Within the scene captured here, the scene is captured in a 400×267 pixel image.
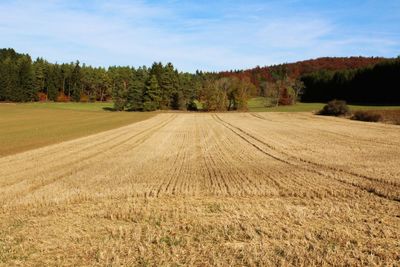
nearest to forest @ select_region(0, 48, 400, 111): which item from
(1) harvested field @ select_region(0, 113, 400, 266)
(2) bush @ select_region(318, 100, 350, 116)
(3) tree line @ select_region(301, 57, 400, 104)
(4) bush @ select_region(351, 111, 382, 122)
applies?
(3) tree line @ select_region(301, 57, 400, 104)

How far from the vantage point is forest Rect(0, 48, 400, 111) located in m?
98.1

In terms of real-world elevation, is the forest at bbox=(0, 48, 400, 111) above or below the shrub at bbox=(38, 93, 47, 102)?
above

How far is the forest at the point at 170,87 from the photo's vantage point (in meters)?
98.1

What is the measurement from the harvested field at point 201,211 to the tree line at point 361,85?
288 ft

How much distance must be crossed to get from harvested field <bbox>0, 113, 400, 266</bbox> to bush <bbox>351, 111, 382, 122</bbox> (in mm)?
38859

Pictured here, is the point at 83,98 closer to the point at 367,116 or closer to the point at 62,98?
the point at 62,98

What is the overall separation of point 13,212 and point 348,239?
8220 mm

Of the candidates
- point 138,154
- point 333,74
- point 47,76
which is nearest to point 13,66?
point 47,76

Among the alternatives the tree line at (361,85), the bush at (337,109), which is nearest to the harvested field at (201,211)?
the bush at (337,109)

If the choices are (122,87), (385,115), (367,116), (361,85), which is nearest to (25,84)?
(122,87)

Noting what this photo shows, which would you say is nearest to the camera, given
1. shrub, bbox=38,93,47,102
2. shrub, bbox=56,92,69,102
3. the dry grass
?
the dry grass

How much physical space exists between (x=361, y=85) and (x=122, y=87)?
214ft

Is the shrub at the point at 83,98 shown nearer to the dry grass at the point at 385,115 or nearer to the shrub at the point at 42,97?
the shrub at the point at 42,97

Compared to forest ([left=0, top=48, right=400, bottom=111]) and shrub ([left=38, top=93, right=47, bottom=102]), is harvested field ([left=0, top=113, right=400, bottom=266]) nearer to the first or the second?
forest ([left=0, top=48, right=400, bottom=111])
